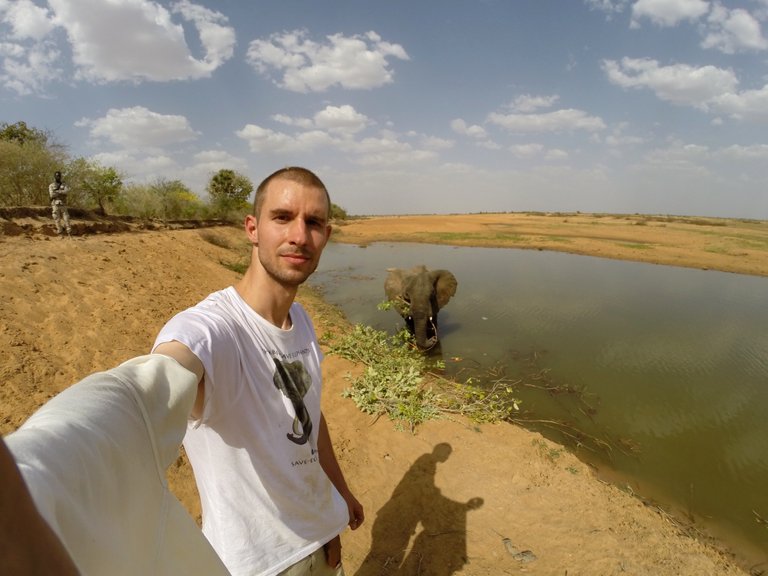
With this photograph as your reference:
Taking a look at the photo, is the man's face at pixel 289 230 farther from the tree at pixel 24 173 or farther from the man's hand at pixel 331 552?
the tree at pixel 24 173

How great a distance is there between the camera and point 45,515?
0.47 metres

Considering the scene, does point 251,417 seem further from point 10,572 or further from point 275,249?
point 10,572

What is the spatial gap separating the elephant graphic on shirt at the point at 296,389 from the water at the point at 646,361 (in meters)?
5.53

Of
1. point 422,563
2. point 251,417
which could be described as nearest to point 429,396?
point 422,563

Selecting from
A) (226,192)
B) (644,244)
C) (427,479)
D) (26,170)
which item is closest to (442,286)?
(427,479)

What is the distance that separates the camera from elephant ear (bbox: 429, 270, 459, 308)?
10.5 meters

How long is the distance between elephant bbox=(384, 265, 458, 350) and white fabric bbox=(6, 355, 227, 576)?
8269mm

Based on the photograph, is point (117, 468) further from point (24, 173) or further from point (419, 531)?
point (24, 173)

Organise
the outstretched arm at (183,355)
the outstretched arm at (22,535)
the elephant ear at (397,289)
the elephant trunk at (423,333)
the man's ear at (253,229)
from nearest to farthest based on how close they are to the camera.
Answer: the outstretched arm at (22,535)
the outstretched arm at (183,355)
the man's ear at (253,229)
the elephant trunk at (423,333)
the elephant ear at (397,289)

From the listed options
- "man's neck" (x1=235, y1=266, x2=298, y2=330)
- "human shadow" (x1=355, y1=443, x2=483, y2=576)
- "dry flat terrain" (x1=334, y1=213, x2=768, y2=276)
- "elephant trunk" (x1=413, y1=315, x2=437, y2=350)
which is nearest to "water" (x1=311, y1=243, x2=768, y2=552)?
"elephant trunk" (x1=413, y1=315, x2=437, y2=350)

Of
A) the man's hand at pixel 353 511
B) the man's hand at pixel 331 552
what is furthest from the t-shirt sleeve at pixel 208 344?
the man's hand at pixel 353 511

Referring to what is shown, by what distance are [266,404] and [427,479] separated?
12.4 ft

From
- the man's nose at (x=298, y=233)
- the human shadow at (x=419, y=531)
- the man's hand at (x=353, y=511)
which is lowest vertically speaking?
the human shadow at (x=419, y=531)

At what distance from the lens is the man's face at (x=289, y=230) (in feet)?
5.75
